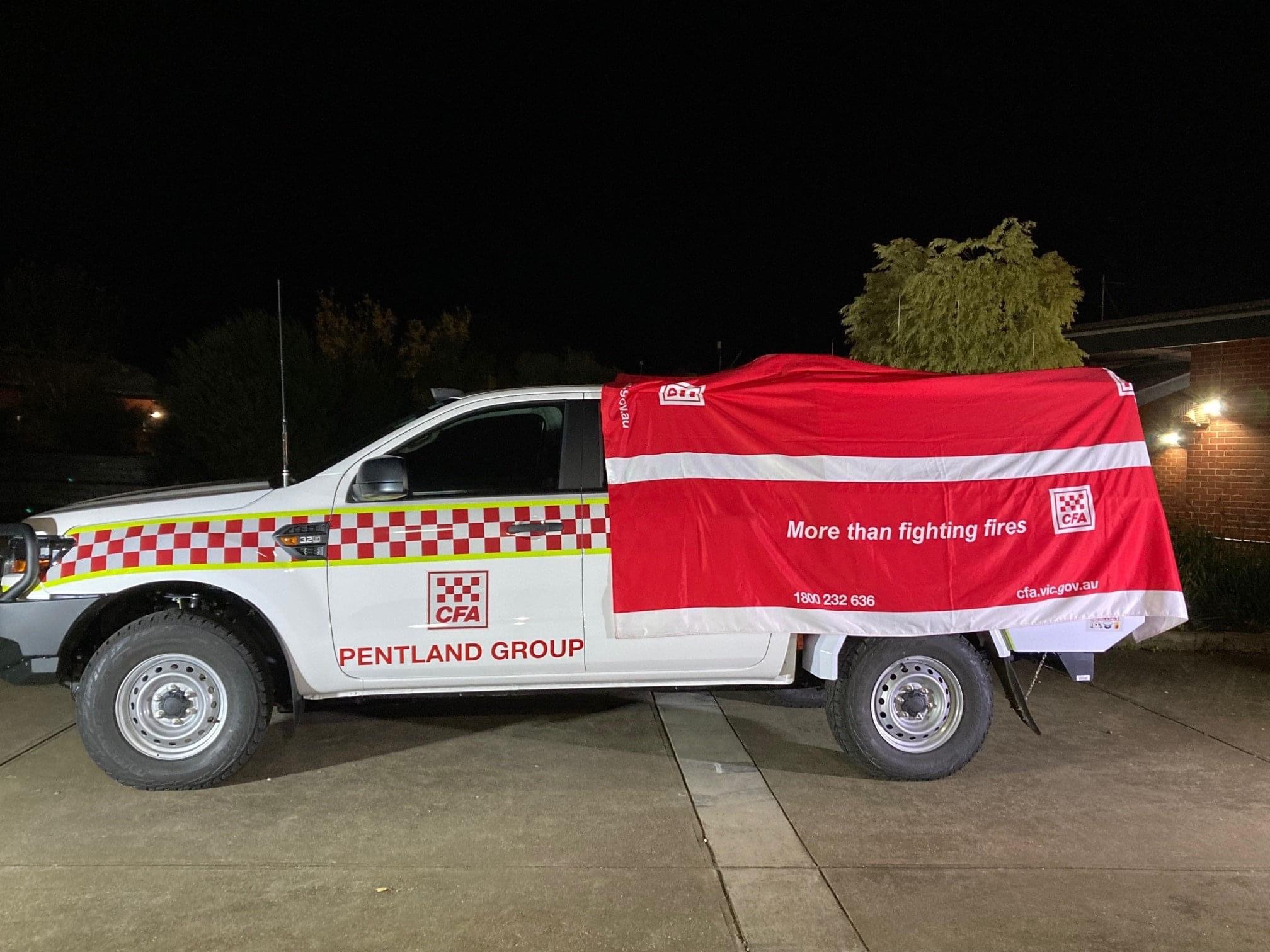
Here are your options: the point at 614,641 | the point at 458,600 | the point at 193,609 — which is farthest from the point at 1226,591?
the point at 193,609

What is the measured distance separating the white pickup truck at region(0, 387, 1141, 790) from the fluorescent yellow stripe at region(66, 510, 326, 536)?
0.03ft

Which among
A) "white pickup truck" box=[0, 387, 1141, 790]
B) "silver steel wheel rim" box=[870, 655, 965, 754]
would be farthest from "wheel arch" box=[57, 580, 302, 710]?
A: "silver steel wheel rim" box=[870, 655, 965, 754]

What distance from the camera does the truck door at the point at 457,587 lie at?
4.93m

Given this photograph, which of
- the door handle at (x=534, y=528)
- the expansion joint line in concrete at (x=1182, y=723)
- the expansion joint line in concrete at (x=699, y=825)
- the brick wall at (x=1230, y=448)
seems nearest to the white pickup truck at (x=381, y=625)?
the door handle at (x=534, y=528)

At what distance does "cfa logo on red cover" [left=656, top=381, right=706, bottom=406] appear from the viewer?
5.02 m

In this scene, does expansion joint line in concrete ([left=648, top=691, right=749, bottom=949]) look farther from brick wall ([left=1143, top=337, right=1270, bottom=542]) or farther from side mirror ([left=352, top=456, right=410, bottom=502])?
brick wall ([left=1143, top=337, right=1270, bottom=542])

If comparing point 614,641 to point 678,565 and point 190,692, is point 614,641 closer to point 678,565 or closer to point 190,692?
point 678,565

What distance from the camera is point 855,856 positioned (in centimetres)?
413

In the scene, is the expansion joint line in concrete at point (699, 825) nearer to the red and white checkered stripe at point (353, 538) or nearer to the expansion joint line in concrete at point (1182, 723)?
the red and white checkered stripe at point (353, 538)

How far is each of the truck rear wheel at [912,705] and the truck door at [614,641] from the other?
1.37 ft

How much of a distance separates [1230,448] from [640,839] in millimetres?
10336

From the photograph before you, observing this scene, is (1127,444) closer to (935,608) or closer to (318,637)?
(935,608)

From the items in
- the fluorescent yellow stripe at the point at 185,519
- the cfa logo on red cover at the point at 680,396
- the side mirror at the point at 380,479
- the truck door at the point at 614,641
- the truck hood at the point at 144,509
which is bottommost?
the truck door at the point at 614,641

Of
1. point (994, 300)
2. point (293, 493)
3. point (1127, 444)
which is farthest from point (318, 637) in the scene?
point (994, 300)
